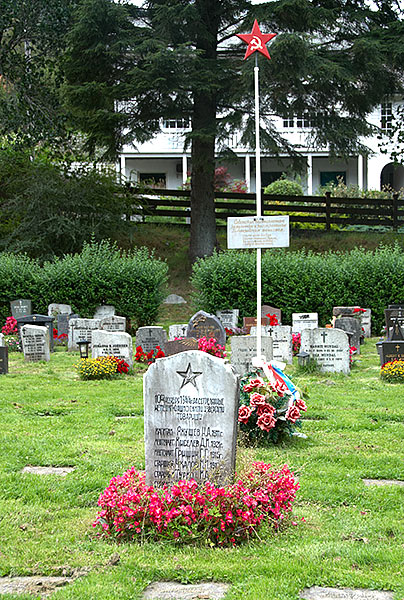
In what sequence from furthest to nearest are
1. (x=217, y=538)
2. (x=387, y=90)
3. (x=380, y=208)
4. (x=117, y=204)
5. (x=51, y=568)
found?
(x=380, y=208) < (x=117, y=204) < (x=387, y=90) < (x=217, y=538) < (x=51, y=568)

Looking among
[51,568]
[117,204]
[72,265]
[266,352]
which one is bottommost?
[51,568]

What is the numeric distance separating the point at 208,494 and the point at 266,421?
2.46 m

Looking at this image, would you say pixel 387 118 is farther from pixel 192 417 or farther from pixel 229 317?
pixel 192 417

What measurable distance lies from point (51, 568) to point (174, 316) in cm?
1862

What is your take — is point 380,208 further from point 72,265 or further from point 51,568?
point 51,568

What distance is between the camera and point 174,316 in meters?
23.5

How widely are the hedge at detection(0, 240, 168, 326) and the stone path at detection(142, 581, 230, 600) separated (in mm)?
16133

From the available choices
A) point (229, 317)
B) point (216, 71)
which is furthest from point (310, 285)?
point (216, 71)

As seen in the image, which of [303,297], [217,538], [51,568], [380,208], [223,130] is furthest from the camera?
[380,208]

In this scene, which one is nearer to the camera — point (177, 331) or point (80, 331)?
point (177, 331)

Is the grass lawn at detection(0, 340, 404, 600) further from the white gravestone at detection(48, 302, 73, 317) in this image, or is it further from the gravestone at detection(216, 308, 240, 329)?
the white gravestone at detection(48, 302, 73, 317)

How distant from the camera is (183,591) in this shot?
4566mm

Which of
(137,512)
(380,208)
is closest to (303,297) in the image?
(380,208)

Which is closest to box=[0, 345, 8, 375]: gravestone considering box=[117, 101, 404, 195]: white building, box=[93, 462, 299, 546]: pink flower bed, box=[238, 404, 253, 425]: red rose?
→ box=[238, 404, 253, 425]: red rose
